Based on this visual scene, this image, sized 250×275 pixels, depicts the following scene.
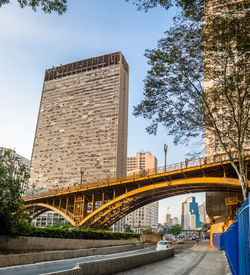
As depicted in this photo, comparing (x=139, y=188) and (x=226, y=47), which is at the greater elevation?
(x=226, y=47)

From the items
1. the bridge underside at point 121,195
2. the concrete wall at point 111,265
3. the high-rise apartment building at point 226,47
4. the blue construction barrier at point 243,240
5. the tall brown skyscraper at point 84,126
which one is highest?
the tall brown skyscraper at point 84,126

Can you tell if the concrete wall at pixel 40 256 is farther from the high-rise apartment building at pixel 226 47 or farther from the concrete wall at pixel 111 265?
the high-rise apartment building at pixel 226 47

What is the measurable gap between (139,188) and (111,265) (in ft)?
104

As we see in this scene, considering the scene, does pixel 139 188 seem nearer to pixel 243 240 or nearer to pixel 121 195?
pixel 121 195

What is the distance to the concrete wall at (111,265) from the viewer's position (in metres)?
8.85

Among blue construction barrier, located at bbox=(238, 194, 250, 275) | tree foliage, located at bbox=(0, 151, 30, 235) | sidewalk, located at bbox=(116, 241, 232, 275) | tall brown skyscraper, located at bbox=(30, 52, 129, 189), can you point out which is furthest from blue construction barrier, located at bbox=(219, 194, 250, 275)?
tall brown skyscraper, located at bbox=(30, 52, 129, 189)

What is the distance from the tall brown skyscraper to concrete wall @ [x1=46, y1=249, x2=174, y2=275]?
104 m

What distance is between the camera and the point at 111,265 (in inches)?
451

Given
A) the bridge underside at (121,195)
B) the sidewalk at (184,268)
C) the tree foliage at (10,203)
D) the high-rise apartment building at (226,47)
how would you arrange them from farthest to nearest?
the bridge underside at (121,195) < the tree foliage at (10,203) < the sidewalk at (184,268) < the high-rise apartment building at (226,47)

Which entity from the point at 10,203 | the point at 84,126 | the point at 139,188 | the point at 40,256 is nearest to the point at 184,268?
the point at 40,256

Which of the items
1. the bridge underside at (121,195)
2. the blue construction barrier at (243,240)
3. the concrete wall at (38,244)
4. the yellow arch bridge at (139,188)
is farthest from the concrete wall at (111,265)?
the bridge underside at (121,195)

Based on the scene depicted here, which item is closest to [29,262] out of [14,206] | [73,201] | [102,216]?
[14,206]

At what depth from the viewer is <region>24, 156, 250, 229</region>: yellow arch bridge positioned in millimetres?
34906

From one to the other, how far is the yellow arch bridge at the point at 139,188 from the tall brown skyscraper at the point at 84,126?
213ft
